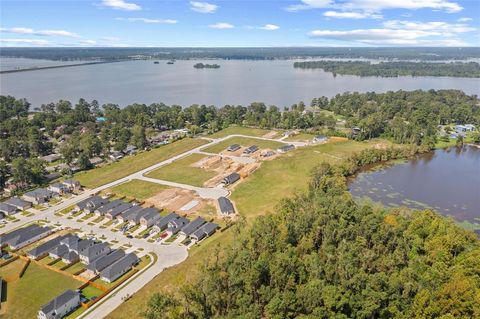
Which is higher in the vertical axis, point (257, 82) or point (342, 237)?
point (257, 82)

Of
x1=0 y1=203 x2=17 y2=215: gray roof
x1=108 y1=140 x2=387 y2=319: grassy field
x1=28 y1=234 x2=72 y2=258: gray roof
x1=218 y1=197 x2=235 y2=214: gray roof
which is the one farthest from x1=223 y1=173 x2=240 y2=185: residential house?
x1=0 y1=203 x2=17 y2=215: gray roof

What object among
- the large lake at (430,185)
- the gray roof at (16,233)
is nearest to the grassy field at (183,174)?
the gray roof at (16,233)

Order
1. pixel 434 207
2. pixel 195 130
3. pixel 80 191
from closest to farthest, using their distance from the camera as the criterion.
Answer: pixel 434 207
pixel 80 191
pixel 195 130

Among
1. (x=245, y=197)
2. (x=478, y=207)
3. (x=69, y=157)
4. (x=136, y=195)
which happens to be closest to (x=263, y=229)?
(x=245, y=197)

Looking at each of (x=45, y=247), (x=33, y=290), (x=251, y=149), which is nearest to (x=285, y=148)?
(x=251, y=149)

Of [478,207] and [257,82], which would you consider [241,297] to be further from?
[257,82]

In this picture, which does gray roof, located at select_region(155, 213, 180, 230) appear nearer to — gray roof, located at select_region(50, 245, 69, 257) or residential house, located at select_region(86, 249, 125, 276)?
residential house, located at select_region(86, 249, 125, 276)

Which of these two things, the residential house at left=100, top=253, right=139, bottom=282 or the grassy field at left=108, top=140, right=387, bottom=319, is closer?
the grassy field at left=108, top=140, right=387, bottom=319
